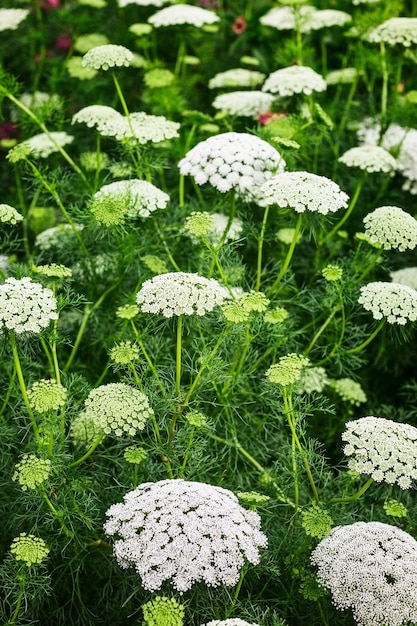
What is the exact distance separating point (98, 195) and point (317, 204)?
1283 millimetres

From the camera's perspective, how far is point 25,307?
328 cm

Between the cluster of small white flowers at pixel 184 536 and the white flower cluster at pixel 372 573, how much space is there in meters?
0.33

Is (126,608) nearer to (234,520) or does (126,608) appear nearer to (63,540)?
(63,540)

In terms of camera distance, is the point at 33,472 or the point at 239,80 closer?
the point at 33,472

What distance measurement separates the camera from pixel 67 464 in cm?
372

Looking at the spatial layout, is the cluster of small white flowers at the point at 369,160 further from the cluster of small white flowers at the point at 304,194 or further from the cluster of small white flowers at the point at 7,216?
the cluster of small white flowers at the point at 7,216

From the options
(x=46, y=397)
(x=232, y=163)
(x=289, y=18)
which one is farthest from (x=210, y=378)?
(x=289, y=18)

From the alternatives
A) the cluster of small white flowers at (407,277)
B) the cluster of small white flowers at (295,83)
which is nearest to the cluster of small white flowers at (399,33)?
the cluster of small white flowers at (295,83)

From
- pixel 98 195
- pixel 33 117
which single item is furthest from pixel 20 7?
pixel 98 195

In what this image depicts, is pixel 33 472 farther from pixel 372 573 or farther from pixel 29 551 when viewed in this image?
pixel 372 573

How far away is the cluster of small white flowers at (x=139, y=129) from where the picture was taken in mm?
4508

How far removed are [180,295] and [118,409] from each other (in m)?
0.54

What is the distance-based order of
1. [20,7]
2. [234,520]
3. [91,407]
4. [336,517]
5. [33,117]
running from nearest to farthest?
[234,520] → [91,407] → [336,517] → [33,117] → [20,7]

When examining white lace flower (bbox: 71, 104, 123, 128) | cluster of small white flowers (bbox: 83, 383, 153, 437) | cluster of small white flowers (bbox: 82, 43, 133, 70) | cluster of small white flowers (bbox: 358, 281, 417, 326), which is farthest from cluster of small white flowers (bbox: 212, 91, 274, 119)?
cluster of small white flowers (bbox: 83, 383, 153, 437)
